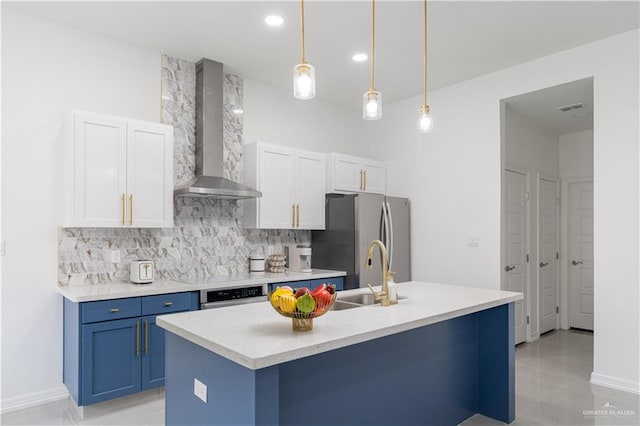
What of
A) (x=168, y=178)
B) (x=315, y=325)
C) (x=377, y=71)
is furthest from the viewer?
(x=377, y=71)

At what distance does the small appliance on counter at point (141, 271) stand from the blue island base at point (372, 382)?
144cm

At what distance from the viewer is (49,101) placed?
133 inches

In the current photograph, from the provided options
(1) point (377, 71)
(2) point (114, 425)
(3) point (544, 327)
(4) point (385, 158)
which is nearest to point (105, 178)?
(2) point (114, 425)

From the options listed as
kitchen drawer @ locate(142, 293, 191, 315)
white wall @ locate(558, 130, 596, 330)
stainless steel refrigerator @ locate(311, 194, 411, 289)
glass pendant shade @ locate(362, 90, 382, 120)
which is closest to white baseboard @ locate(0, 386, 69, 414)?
kitchen drawer @ locate(142, 293, 191, 315)

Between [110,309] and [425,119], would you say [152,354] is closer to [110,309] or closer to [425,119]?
[110,309]

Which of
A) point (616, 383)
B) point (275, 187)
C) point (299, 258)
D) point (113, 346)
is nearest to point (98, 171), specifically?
point (113, 346)

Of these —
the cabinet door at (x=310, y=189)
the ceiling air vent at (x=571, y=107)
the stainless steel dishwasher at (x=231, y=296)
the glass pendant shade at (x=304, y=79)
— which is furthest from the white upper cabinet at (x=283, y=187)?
the ceiling air vent at (x=571, y=107)

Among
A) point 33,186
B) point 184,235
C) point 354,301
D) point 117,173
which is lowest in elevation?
point 354,301

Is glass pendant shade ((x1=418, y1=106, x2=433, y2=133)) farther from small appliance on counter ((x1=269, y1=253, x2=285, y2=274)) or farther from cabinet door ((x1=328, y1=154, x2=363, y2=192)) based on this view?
small appliance on counter ((x1=269, y1=253, x2=285, y2=274))

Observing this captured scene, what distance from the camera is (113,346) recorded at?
311 centimetres

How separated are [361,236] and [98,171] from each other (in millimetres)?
2549

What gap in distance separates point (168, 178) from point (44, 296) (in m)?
1.30

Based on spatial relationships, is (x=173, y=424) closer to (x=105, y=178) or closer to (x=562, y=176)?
(x=105, y=178)

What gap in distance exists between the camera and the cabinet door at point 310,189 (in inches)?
183
